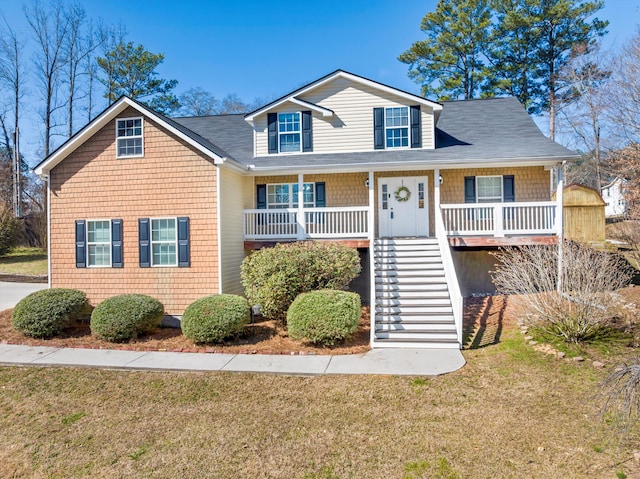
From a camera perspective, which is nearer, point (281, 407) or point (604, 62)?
point (281, 407)

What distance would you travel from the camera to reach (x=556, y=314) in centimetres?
828

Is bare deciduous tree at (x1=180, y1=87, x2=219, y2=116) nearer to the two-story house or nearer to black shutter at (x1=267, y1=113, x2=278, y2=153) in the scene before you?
black shutter at (x1=267, y1=113, x2=278, y2=153)

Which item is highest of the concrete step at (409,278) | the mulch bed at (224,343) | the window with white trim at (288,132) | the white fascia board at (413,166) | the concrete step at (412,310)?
the window with white trim at (288,132)

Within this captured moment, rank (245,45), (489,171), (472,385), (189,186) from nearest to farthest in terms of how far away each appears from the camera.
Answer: (472,385), (189,186), (489,171), (245,45)

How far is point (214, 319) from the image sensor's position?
8.86 meters

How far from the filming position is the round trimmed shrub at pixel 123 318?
933cm

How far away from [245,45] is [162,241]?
15760 mm

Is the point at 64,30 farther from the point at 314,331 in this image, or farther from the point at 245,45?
the point at 314,331

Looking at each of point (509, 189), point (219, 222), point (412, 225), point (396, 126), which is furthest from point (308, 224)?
point (509, 189)

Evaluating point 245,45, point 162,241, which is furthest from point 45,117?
point 162,241

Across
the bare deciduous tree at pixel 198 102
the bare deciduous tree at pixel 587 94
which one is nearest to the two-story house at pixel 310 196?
the bare deciduous tree at pixel 587 94

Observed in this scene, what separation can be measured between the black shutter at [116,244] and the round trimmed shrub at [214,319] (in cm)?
359

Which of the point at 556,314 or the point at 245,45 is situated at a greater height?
the point at 245,45

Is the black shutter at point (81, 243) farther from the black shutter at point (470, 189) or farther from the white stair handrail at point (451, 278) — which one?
the black shutter at point (470, 189)
